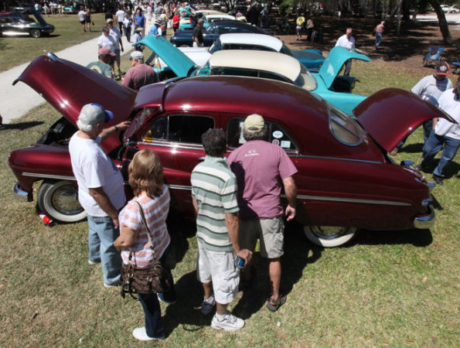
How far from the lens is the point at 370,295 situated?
11.5 ft

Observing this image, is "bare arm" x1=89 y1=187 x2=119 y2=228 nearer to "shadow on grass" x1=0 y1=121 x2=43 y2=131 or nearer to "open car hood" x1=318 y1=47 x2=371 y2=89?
"open car hood" x1=318 y1=47 x2=371 y2=89

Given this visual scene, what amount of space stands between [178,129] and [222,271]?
1.68 meters

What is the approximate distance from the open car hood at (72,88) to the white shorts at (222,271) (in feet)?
6.47

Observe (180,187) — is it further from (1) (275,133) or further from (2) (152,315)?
(2) (152,315)

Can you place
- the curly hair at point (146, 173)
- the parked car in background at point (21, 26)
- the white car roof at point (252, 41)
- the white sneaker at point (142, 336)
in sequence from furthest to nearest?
the parked car in background at point (21, 26)
the white car roof at point (252, 41)
the white sneaker at point (142, 336)
the curly hair at point (146, 173)

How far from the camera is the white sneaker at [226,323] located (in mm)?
3086

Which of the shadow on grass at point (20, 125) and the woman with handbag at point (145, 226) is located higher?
the woman with handbag at point (145, 226)

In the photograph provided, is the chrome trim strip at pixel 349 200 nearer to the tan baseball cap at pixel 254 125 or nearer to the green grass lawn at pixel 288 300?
the green grass lawn at pixel 288 300

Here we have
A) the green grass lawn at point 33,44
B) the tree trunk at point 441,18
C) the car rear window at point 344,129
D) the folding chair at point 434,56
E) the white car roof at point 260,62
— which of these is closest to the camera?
the car rear window at point 344,129

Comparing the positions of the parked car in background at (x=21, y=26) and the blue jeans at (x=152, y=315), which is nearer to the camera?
the blue jeans at (x=152, y=315)

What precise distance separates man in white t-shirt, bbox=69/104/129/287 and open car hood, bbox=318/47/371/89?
15.7ft

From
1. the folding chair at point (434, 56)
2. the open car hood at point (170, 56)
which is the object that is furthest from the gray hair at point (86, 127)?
the folding chair at point (434, 56)

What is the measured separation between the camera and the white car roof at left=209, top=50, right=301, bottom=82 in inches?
244

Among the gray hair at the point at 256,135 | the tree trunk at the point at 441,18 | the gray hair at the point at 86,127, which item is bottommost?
the gray hair at the point at 256,135
